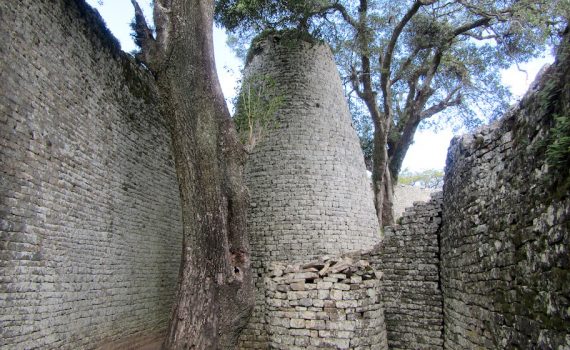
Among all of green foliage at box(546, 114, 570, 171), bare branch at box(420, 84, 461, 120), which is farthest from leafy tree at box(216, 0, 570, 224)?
green foliage at box(546, 114, 570, 171)

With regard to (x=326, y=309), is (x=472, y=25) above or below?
above

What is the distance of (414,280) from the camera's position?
7125 millimetres

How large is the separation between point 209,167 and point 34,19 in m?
3.10

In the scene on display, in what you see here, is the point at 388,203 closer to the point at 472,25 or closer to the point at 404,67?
the point at 404,67

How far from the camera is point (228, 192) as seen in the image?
6258 millimetres

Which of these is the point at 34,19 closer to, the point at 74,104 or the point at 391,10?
the point at 74,104

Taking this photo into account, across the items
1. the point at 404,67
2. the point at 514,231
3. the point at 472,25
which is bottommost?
the point at 514,231

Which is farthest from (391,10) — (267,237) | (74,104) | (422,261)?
(74,104)


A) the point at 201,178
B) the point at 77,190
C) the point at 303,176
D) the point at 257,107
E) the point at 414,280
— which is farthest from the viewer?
the point at 257,107

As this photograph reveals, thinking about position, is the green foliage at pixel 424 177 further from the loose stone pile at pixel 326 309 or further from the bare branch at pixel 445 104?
the loose stone pile at pixel 326 309

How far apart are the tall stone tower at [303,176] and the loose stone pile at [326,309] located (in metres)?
3.56

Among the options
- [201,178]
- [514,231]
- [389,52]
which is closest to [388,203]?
[389,52]

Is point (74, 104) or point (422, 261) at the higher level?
point (74, 104)

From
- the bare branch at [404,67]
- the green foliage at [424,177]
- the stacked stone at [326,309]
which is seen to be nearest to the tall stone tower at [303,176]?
the bare branch at [404,67]
